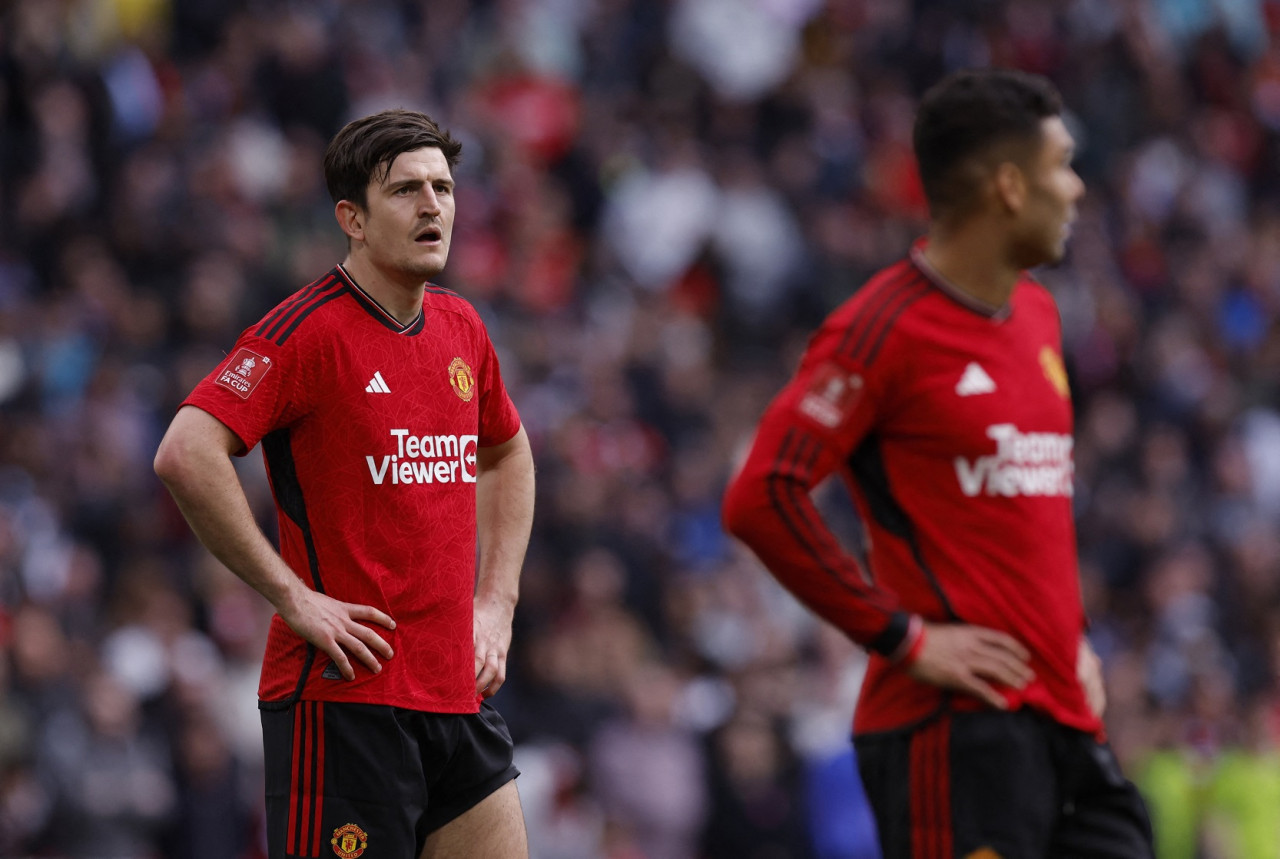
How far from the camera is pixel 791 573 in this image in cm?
430

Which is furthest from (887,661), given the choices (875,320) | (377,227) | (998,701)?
(377,227)

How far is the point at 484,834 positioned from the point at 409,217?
4.83 feet

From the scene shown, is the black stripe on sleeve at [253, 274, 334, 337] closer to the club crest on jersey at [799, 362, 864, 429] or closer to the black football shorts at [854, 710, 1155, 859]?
the club crest on jersey at [799, 362, 864, 429]

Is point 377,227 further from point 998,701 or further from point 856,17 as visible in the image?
point 856,17

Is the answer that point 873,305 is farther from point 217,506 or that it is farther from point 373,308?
point 217,506

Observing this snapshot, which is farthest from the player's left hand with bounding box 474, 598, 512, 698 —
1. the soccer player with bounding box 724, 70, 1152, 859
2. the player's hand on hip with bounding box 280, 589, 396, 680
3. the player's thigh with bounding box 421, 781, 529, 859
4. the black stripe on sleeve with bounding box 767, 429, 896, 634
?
the black stripe on sleeve with bounding box 767, 429, 896, 634

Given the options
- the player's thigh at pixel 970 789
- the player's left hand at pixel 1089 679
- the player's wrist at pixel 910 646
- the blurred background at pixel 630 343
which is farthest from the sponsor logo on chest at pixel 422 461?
the blurred background at pixel 630 343

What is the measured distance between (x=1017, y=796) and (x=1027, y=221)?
137cm

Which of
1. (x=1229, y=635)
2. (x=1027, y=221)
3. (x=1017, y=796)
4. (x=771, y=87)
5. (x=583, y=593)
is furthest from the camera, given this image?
(x=771, y=87)

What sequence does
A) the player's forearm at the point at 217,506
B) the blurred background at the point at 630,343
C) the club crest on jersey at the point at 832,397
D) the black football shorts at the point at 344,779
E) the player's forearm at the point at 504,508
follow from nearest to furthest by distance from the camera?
the player's forearm at the point at 217,506 → the black football shorts at the point at 344,779 → the club crest on jersey at the point at 832,397 → the player's forearm at the point at 504,508 → the blurred background at the point at 630,343

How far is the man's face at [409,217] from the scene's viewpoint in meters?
4.32

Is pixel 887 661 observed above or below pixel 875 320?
below

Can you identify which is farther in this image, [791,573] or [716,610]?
[716,610]

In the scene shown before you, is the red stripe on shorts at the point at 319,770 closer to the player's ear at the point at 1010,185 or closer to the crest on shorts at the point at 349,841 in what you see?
the crest on shorts at the point at 349,841
